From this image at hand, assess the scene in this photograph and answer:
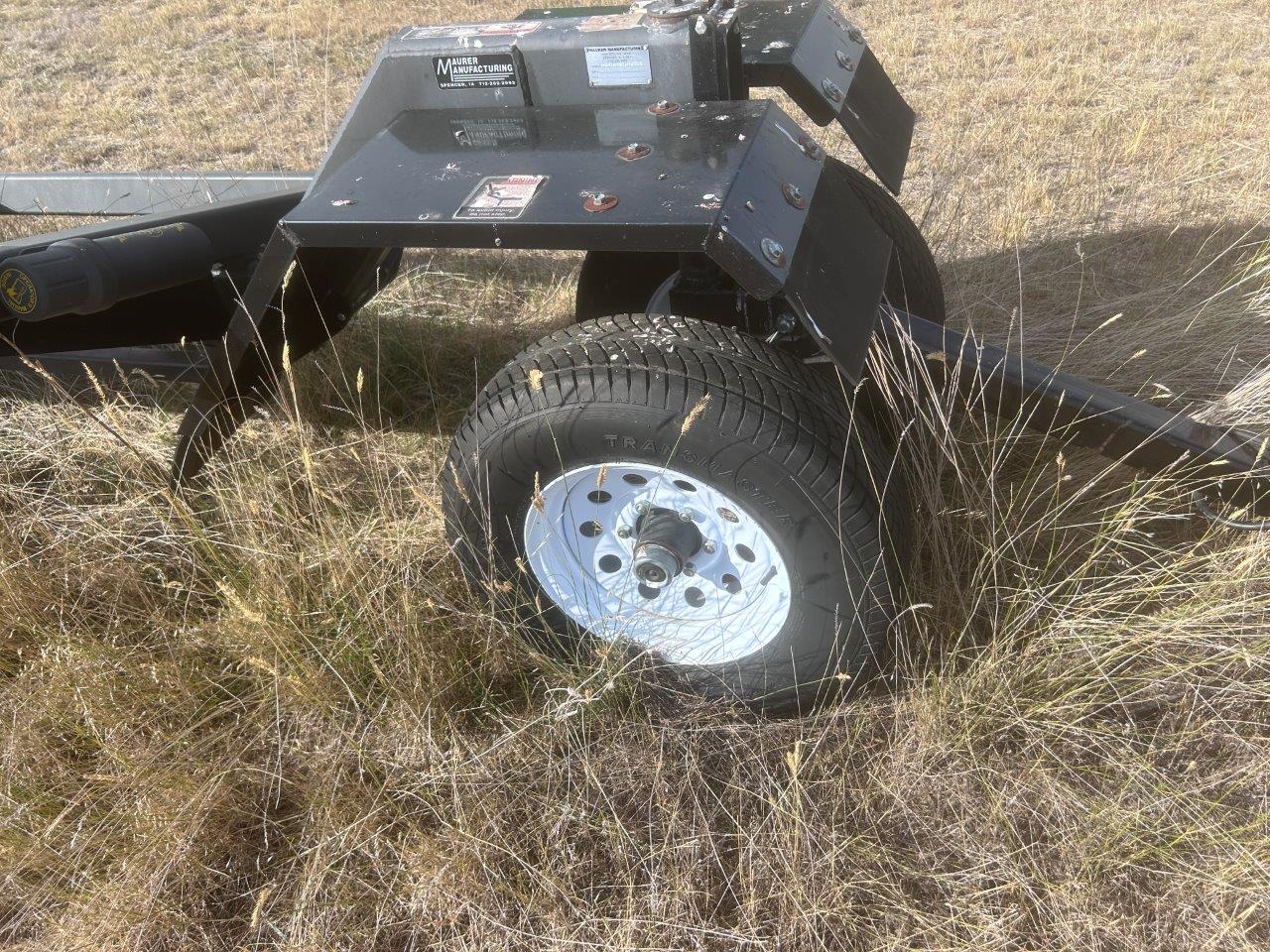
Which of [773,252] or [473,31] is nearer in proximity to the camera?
[773,252]

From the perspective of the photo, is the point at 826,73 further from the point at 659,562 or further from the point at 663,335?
the point at 659,562

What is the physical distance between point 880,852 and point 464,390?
2.00m

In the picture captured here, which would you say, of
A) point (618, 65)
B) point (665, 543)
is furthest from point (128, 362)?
point (665, 543)

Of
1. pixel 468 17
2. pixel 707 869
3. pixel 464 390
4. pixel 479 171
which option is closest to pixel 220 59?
pixel 468 17

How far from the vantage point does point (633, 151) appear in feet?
6.61

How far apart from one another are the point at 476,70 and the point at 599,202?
64 cm

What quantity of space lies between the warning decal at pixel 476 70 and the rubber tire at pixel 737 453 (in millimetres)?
650

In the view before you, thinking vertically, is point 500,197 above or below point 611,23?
below

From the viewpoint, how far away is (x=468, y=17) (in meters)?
6.85

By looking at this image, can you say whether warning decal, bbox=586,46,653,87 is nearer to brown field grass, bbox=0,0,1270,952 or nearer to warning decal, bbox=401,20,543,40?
warning decal, bbox=401,20,543,40

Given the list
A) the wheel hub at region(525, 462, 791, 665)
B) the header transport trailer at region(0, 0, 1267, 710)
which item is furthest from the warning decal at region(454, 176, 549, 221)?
the wheel hub at region(525, 462, 791, 665)

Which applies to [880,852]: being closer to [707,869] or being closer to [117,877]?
[707,869]

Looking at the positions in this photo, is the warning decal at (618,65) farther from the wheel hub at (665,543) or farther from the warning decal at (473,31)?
the wheel hub at (665,543)

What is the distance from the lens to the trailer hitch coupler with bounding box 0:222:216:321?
229cm
